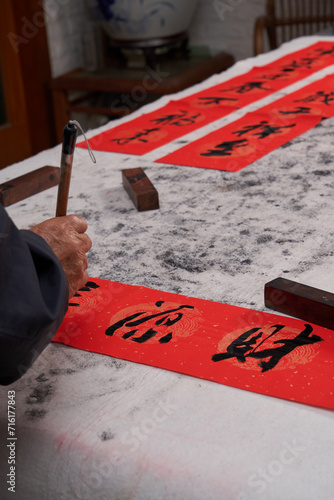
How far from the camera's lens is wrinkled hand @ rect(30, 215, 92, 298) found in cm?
77

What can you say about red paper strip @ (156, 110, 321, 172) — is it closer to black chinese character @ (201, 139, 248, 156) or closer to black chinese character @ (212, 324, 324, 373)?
black chinese character @ (201, 139, 248, 156)

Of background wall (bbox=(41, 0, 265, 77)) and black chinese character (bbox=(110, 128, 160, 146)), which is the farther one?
background wall (bbox=(41, 0, 265, 77))

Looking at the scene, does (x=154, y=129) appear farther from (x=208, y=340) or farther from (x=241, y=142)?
(x=208, y=340)

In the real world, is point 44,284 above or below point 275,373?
above

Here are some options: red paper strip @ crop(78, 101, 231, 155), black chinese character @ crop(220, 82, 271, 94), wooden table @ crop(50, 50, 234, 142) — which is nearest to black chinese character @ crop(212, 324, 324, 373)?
red paper strip @ crop(78, 101, 231, 155)

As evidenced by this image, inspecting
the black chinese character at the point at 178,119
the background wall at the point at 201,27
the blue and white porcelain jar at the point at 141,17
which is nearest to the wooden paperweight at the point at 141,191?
the black chinese character at the point at 178,119

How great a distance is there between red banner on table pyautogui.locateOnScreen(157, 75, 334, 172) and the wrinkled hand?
62 cm

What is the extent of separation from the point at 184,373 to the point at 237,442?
125 millimetres

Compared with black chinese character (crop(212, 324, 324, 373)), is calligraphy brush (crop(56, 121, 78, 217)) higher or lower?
higher

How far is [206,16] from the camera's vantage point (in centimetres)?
373

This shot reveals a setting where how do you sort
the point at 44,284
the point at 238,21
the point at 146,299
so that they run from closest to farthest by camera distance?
the point at 44,284 < the point at 146,299 < the point at 238,21

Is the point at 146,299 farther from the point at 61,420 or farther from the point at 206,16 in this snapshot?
the point at 206,16

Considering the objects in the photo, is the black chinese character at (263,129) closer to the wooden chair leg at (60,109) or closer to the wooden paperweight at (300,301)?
the wooden paperweight at (300,301)

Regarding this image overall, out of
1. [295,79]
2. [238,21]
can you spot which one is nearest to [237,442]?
[295,79]
